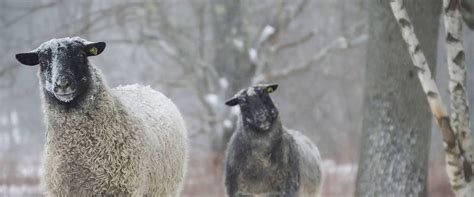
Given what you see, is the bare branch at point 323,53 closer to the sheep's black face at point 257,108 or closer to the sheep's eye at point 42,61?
the sheep's black face at point 257,108

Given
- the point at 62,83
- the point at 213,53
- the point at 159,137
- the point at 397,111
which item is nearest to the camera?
the point at 62,83

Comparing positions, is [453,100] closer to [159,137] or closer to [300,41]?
[159,137]

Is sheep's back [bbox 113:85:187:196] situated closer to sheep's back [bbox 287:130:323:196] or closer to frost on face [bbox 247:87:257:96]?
frost on face [bbox 247:87:257:96]

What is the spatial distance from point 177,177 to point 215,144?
315 inches

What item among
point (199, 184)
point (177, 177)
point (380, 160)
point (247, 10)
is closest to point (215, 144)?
point (199, 184)

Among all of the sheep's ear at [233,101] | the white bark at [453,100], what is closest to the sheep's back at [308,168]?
the sheep's ear at [233,101]

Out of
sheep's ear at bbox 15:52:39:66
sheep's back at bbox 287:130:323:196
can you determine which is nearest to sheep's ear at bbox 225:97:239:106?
sheep's back at bbox 287:130:323:196

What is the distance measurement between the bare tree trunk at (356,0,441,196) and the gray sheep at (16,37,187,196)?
3472mm

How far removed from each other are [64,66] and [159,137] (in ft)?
4.30

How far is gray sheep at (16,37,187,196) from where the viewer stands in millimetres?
5348

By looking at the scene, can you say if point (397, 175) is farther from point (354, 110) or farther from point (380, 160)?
point (354, 110)

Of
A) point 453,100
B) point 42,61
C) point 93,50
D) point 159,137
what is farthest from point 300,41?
point 42,61

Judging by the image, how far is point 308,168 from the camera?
25.4ft

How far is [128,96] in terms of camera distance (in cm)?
644
